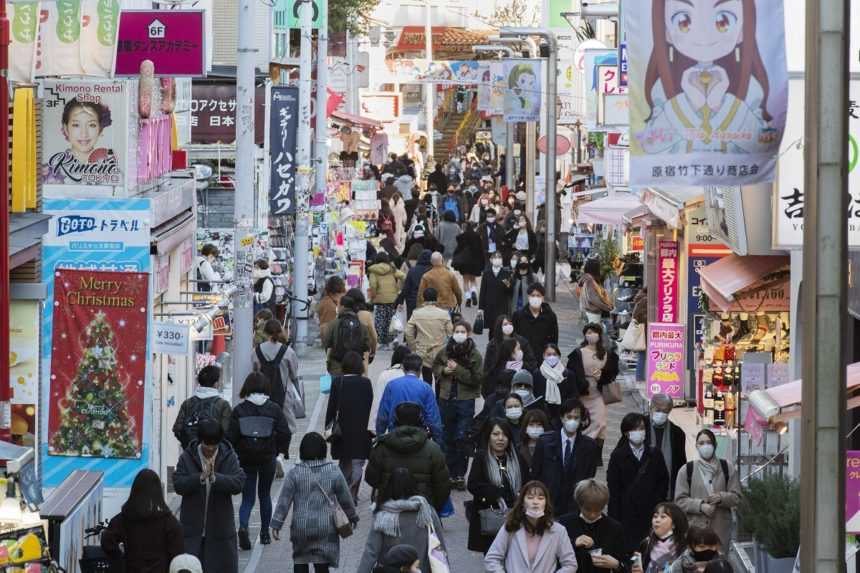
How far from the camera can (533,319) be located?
70.7 ft

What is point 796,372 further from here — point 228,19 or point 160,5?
point 228,19

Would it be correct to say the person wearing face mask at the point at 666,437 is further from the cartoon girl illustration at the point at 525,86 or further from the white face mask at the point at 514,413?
the cartoon girl illustration at the point at 525,86

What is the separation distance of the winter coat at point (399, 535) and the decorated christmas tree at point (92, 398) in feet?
16.7

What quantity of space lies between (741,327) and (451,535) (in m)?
5.02

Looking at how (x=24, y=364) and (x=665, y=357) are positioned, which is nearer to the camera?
(x=24, y=364)

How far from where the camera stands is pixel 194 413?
15.7 m

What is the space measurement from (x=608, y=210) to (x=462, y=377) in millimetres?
12681

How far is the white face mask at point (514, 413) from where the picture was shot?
1576 centimetres

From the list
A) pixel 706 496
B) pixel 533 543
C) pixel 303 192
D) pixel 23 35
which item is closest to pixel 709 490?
pixel 706 496

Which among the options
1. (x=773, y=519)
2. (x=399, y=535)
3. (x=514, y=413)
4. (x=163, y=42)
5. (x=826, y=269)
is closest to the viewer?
(x=826, y=269)

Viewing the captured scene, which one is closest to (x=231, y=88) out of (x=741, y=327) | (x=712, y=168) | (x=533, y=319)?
(x=533, y=319)

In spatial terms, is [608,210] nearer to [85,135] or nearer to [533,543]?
[85,135]

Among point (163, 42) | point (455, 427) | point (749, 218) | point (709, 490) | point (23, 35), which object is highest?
point (163, 42)

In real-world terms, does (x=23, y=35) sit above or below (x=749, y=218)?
above
